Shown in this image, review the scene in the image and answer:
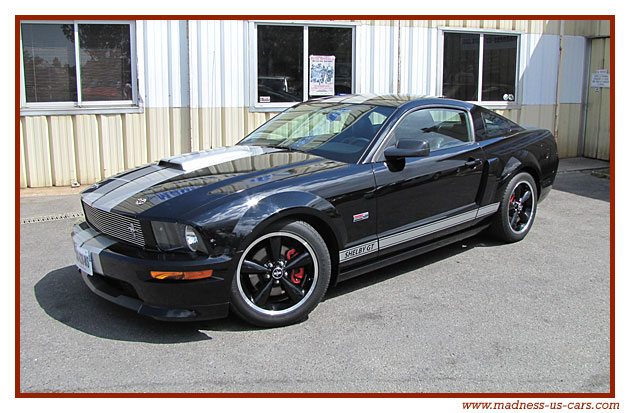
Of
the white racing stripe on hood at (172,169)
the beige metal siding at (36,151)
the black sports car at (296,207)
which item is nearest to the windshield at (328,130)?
the black sports car at (296,207)

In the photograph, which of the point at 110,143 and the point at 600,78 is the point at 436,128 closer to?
the point at 110,143

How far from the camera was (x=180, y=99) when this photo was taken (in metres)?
8.88

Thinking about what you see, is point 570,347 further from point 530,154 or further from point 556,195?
point 556,195

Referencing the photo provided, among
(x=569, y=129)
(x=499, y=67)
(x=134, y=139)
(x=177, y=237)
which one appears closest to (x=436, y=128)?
(x=177, y=237)

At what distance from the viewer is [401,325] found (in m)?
3.99

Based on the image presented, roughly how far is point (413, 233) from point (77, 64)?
6.27 metres

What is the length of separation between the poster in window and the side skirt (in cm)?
499

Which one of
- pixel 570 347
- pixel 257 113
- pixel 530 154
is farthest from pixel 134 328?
pixel 257 113

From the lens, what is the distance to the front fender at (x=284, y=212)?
368 cm

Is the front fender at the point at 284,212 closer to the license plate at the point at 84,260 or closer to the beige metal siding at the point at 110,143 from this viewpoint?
the license plate at the point at 84,260

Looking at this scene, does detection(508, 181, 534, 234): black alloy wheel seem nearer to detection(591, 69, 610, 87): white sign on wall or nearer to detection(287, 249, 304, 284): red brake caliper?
detection(287, 249, 304, 284): red brake caliper

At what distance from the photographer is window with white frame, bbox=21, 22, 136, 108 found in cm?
841

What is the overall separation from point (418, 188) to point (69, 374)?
9.55ft

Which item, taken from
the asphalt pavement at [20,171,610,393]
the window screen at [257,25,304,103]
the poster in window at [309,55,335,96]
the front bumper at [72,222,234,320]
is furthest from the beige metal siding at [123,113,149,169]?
the front bumper at [72,222,234,320]
